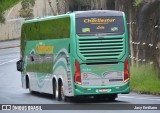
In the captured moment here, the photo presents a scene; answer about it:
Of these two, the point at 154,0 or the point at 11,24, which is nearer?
the point at 154,0

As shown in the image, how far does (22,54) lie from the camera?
3281cm

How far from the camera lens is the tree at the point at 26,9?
253ft

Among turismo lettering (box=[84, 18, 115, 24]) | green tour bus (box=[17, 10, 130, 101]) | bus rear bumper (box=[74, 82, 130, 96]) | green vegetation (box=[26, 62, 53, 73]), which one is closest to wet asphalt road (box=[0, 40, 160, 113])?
bus rear bumper (box=[74, 82, 130, 96])

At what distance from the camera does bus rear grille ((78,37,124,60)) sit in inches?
963

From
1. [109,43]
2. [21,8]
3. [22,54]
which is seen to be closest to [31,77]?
[22,54]

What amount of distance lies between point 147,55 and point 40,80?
8440 mm

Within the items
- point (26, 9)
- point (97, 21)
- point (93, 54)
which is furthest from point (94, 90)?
point (26, 9)

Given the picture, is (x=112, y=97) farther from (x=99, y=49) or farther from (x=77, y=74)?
(x=99, y=49)

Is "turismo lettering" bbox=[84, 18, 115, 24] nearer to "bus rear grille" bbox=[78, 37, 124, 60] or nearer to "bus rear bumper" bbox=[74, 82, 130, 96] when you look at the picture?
"bus rear grille" bbox=[78, 37, 124, 60]

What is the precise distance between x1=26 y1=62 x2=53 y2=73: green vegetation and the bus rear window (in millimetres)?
3326

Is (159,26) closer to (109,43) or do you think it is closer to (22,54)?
(22,54)

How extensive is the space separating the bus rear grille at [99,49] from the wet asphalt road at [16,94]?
184 cm

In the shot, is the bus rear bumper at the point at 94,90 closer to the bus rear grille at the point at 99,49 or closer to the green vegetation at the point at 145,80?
the bus rear grille at the point at 99,49

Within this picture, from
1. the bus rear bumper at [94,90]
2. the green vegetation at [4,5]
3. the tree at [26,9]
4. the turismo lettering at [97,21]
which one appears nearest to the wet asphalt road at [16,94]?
the bus rear bumper at [94,90]
